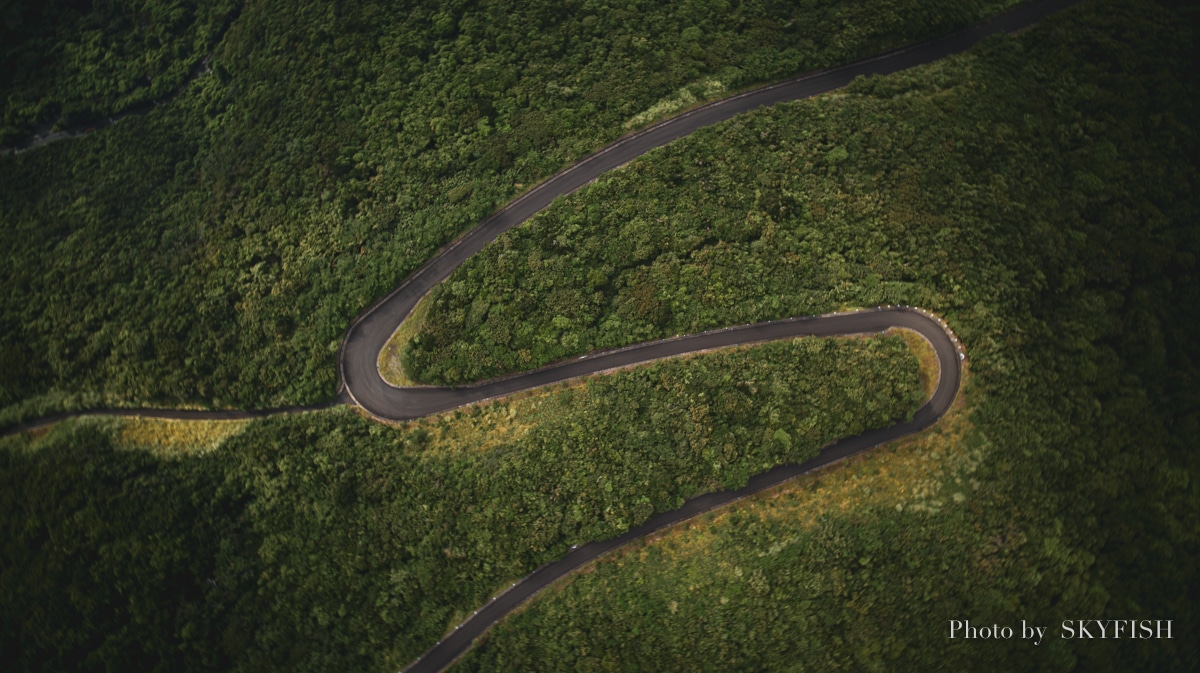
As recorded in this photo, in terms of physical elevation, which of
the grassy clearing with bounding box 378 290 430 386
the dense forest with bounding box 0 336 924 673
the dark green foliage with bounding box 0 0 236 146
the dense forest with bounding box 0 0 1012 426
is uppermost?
the dark green foliage with bounding box 0 0 236 146

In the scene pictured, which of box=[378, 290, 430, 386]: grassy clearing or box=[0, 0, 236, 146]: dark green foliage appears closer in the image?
box=[378, 290, 430, 386]: grassy clearing

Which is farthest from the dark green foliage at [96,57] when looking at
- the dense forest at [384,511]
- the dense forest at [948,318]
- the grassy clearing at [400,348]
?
the dense forest at [948,318]

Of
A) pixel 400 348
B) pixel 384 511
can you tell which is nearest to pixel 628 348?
pixel 400 348

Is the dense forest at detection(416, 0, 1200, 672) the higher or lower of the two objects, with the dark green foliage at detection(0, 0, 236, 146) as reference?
lower

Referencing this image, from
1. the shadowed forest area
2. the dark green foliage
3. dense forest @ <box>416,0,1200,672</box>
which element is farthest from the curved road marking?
the dark green foliage

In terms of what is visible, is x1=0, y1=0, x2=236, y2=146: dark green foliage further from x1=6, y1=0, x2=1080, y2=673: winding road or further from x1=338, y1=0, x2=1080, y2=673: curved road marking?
x1=338, y1=0, x2=1080, y2=673: curved road marking

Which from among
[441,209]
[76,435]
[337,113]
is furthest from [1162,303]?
[76,435]

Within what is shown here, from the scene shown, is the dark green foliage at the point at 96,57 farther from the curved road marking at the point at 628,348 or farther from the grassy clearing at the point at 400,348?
the grassy clearing at the point at 400,348
